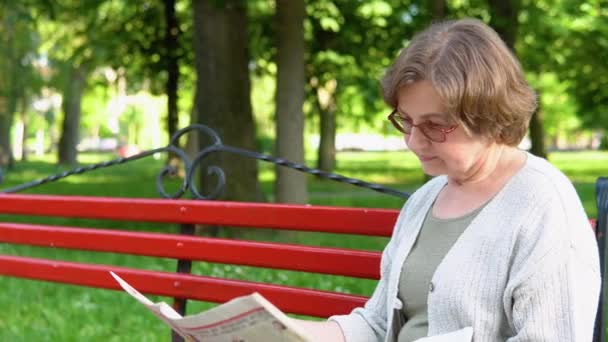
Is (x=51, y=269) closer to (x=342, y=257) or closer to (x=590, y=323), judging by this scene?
(x=342, y=257)

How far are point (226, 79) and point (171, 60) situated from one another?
28.8ft

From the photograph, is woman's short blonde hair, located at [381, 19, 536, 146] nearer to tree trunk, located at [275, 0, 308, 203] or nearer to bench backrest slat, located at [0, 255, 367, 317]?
bench backrest slat, located at [0, 255, 367, 317]

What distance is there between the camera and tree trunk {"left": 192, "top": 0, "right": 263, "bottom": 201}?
32.3 feet

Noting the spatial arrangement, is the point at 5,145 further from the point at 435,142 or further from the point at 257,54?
the point at 435,142

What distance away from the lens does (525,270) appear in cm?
223

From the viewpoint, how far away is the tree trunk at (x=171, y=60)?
58.4 ft

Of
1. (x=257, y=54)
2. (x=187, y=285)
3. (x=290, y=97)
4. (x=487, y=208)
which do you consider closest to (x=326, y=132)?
(x=257, y=54)

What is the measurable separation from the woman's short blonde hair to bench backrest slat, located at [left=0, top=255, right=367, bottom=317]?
1001 mm

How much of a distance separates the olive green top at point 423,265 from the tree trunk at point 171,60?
15509 millimetres

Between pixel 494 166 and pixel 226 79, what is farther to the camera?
pixel 226 79

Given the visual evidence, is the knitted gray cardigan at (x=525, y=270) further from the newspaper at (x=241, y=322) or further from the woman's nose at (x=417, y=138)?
the newspaper at (x=241, y=322)

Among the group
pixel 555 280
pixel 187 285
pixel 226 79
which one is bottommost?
pixel 187 285

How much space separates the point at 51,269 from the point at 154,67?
1514 cm

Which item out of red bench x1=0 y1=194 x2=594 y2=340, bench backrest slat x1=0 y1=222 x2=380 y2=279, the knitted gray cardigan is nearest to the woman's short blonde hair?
the knitted gray cardigan
